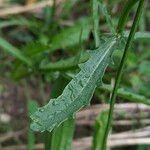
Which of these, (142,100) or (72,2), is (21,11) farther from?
(142,100)

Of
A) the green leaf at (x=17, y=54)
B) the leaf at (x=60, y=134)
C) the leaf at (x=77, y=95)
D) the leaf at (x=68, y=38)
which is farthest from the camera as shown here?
the leaf at (x=68, y=38)

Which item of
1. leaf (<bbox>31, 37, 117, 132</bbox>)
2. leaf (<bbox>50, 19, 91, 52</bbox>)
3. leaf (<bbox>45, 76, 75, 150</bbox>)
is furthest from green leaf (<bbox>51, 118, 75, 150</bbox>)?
leaf (<bbox>50, 19, 91, 52</bbox>)

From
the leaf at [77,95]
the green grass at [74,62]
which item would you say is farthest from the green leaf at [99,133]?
the leaf at [77,95]

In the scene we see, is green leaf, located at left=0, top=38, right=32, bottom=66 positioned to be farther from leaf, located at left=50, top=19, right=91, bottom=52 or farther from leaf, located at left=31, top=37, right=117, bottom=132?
leaf, located at left=31, top=37, right=117, bottom=132

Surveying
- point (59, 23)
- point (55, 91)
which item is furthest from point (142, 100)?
point (59, 23)

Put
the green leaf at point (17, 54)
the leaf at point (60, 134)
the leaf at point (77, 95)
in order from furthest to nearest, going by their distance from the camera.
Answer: the green leaf at point (17, 54) → the leaf at point (60, 134) → the leaf at point (77, 95)

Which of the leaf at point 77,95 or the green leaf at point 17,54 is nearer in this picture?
the leaf at point 77,95

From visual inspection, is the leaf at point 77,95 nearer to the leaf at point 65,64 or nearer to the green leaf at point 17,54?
the leaf at point 65,64

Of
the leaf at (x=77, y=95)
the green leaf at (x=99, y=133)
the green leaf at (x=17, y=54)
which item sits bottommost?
the green leaf at (x=99, y=133)
